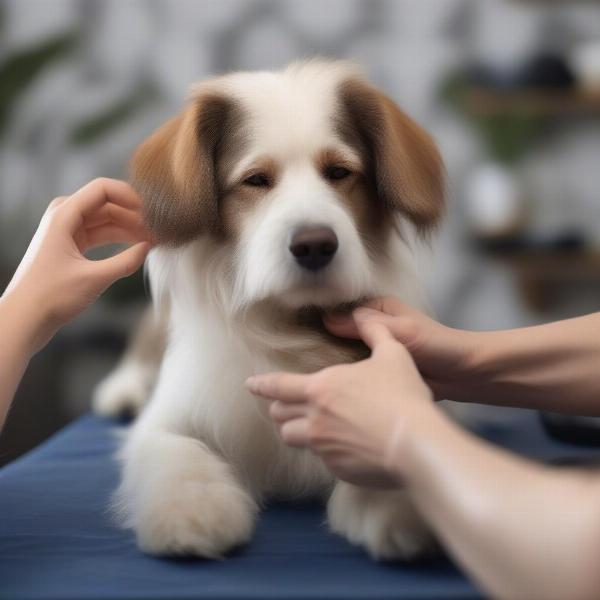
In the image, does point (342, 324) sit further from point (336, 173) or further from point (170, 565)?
point (170, 565)

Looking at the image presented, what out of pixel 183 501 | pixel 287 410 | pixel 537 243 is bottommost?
pixel 537 243

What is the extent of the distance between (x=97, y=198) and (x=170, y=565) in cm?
57

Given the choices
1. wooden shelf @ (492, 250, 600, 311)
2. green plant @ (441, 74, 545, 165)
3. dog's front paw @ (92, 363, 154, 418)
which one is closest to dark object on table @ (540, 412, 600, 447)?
dog's front paw @ (92, 363, 154, 418)

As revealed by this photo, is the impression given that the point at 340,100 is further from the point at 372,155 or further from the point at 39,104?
the point at 39,104

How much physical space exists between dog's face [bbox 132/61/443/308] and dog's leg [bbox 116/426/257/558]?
0.80 ft

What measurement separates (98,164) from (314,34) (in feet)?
3.19

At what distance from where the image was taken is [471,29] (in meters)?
2.85

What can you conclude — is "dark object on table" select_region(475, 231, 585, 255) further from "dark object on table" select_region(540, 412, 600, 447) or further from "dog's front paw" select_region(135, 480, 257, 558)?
"dog's front paw" select_region(135, 480, 257, 558)

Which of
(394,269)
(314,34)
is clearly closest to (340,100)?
(394,269)

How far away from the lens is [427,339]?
0.99 m

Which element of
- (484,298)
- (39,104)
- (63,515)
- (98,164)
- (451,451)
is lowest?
(484,298)

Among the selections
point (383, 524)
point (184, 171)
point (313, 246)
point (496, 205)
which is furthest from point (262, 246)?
point (496, 205)

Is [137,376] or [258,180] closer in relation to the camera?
[258,180]

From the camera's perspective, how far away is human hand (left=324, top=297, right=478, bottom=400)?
0.99m
